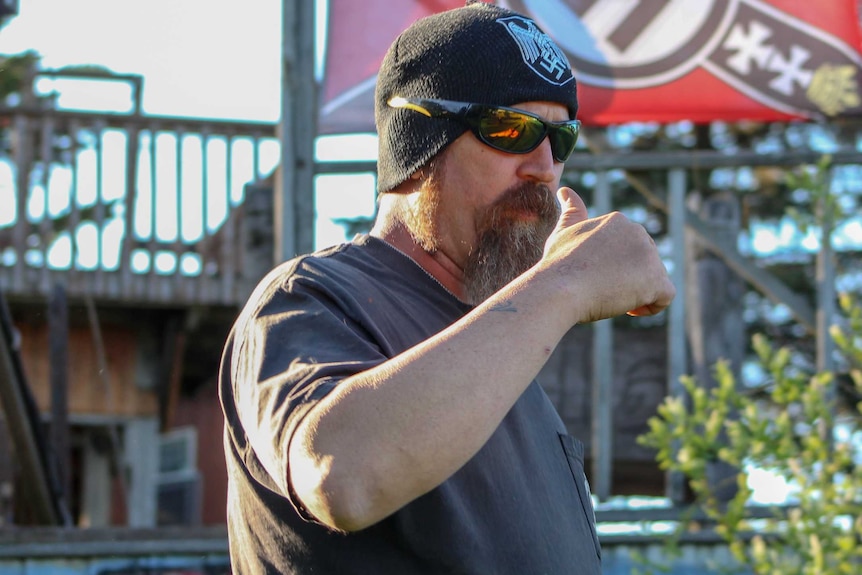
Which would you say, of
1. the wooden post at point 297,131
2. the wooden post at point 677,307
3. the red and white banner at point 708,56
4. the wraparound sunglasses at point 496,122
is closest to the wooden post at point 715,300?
the wooden post at point 677,307

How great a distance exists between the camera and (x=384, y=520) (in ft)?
5.68

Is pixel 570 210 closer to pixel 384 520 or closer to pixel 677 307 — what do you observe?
pixel 384 520

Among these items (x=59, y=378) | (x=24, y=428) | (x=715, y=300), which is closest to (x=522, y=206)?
(x=715, y=300)

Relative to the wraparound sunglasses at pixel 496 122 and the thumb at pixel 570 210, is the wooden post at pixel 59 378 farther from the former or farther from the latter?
the thumb at pixel 570 210

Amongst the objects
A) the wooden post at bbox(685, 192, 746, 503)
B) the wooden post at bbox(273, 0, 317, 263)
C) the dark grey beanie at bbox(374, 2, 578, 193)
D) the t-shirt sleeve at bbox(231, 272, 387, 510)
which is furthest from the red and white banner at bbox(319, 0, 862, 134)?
the t-shirt sleeve at bbox(231, 272, 387, 510)

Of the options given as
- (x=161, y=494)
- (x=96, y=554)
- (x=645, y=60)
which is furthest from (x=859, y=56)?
(x=161, y=494)

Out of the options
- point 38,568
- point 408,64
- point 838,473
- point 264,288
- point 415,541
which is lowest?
point 38,568

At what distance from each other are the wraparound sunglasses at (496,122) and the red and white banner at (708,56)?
3918 mm

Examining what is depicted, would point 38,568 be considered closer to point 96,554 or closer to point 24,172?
point 96,554

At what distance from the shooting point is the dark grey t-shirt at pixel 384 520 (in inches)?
66.0

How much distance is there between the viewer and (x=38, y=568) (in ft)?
19.7

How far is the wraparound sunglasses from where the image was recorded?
81.4 inches

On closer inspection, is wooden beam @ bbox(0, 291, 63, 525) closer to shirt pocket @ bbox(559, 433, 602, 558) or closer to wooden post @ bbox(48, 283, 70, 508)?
wooden post @ bbox(48, 283, 70, 508)

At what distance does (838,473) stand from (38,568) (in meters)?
3.22
